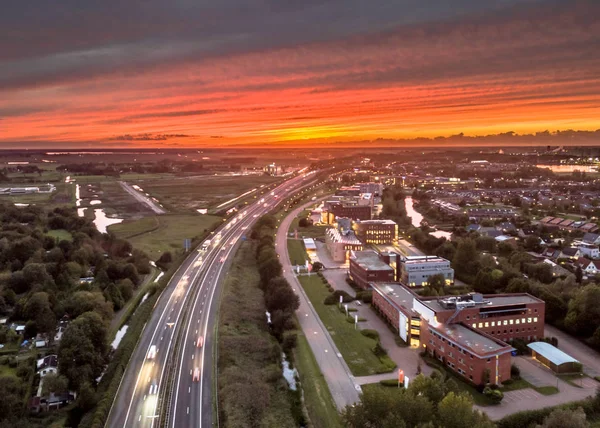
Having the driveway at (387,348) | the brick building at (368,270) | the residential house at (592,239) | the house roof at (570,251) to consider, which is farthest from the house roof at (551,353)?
the residential house at (592,239)

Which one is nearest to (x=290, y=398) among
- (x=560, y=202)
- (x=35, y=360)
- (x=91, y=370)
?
(x=91, y=370)

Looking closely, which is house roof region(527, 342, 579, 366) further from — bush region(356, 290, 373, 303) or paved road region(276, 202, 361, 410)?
bush region(356, 290, 373, 303)

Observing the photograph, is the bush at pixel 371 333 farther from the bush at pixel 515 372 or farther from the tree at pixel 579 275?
the tree at pixel 579 275

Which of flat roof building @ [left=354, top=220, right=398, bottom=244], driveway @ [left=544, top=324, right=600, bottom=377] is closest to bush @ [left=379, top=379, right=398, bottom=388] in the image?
driveway @ [left=544, top=324, right=600, bottom=377]

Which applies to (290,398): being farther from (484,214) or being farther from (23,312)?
(484,214)

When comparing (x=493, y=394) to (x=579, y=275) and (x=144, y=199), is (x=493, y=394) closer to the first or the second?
(x=579, y=275)

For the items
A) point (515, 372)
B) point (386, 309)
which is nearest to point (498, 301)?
point (515, 372)
